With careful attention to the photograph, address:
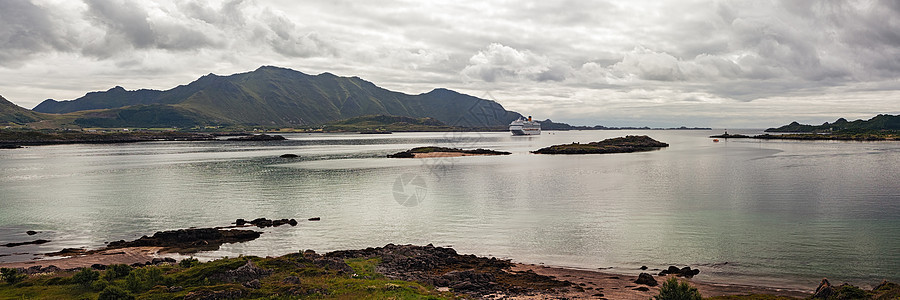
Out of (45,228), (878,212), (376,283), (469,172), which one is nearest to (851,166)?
(878,212)

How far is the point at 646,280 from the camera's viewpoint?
1030 inches

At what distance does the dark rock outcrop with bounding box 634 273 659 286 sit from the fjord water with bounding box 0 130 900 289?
9.98ft

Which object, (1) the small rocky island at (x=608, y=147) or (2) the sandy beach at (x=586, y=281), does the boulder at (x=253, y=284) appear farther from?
(1) the small rocky island at (x=608, y=147)

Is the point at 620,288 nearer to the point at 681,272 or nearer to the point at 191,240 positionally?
the point at 681,272

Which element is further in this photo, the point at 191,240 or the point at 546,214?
the point at 546,214

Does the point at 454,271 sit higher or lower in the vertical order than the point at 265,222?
higher

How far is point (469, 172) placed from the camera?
94.9 m

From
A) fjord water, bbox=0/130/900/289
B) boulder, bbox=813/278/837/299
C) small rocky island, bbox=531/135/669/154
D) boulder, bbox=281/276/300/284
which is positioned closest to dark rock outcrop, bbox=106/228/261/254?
fjord water, bbox=0/130/900/289

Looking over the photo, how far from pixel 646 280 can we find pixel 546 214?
2176 centimetres

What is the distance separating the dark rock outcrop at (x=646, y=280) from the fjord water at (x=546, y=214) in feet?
9.98

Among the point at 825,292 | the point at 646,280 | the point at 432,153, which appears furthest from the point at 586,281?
the point at 432,153

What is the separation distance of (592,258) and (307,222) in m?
26.6

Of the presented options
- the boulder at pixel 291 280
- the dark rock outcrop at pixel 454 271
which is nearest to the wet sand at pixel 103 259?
the dark rock outcrop at pixel 454 271

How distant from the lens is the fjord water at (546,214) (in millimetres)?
32094
